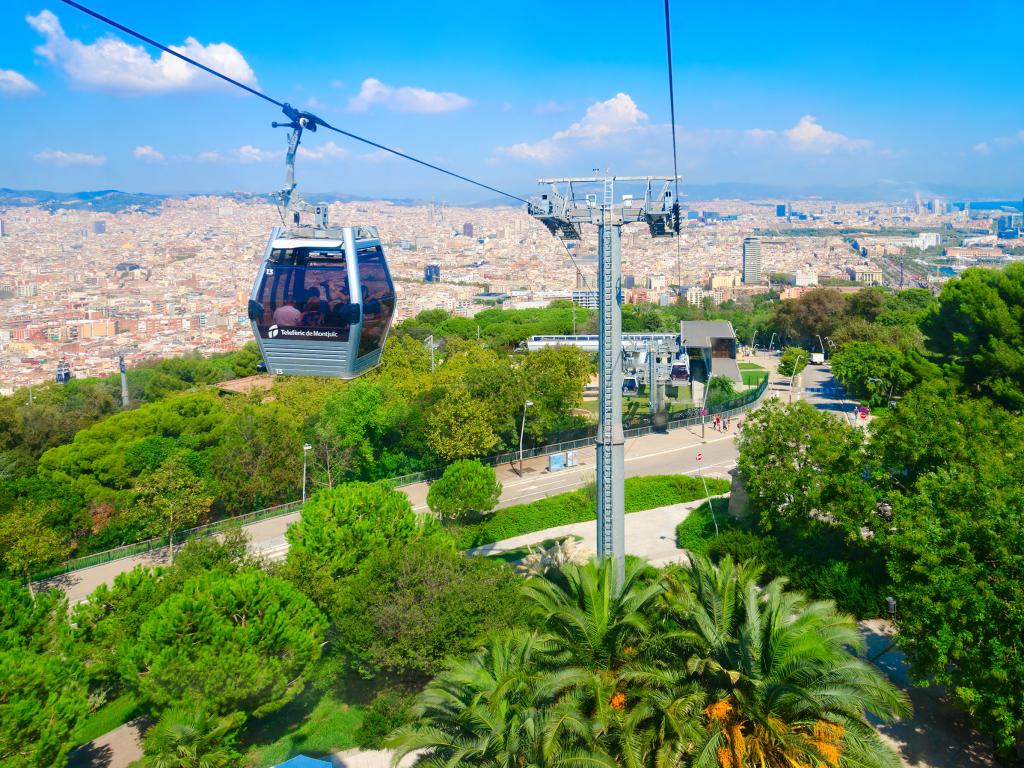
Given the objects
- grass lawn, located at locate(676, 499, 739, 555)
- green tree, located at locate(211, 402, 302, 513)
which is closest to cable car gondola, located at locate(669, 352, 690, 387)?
grass lawn, located at locate(676, 499, 739, 555)

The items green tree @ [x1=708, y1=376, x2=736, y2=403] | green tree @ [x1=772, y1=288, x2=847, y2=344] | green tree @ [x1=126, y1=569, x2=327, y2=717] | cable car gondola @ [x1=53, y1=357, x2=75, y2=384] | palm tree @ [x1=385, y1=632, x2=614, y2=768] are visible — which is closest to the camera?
palm tree @ [x1=385, y1=632, x2=614, y2=768]

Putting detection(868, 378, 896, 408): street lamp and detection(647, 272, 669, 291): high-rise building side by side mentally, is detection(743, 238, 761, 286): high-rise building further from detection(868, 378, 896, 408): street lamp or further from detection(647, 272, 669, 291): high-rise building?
detection(868, 378, 896, 408): street lamp

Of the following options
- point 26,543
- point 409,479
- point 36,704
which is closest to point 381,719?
point 36,704

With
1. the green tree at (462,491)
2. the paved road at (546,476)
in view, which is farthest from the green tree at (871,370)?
the green tree at (462,491)

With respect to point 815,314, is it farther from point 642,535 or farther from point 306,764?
point 306,764

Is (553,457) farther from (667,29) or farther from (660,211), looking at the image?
(667,29)

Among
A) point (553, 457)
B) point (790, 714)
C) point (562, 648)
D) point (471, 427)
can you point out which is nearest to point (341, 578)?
point (562, 648)

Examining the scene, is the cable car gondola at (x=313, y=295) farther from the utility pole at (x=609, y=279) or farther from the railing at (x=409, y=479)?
the railing at (x=409, y=479)
